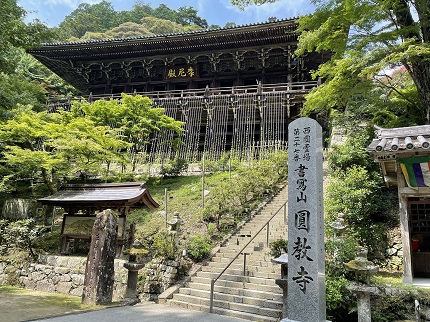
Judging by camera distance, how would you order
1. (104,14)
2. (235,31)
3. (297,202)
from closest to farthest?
(297,202) < (235,31) < (104,14)

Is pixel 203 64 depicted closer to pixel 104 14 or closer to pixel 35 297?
pixel 35 297

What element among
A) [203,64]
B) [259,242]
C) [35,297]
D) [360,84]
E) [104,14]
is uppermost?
[104,14]

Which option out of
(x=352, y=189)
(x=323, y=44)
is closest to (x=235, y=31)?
(x=323, y=44)

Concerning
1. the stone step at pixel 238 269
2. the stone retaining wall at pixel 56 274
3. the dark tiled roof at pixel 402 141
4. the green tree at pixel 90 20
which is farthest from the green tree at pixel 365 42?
the green tree at pixel 90 20

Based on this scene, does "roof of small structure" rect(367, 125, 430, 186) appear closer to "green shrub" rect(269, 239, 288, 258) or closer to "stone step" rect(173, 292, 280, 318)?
"green shrub" rect(269, 239, 288, 258)

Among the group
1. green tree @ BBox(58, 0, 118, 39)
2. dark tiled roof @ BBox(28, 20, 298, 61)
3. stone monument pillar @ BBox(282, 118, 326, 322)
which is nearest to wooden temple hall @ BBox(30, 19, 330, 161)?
dark tiled roof @ BBox(28, 20, 298, 61)

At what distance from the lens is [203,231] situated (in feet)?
33.8

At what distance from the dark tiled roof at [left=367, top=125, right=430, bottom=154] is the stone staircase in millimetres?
3741

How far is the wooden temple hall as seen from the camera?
18203 mm

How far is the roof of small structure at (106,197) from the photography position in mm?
9289

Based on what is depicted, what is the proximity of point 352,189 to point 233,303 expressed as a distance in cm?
513

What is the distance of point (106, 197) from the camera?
9.62 m

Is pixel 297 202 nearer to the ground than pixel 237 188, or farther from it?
nearer to the ground

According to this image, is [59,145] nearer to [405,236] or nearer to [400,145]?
[400,145]
